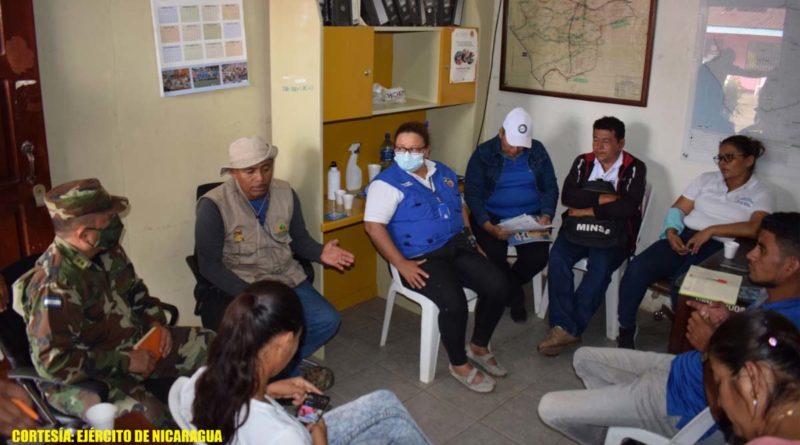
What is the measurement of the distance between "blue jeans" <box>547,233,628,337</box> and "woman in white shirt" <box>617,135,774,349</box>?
0.11 metres

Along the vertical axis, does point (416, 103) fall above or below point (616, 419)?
above

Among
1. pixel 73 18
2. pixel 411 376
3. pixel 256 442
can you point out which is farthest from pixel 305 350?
pixel 73 18

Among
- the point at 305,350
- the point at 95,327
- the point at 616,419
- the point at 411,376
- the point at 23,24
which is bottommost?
the point at 411,376

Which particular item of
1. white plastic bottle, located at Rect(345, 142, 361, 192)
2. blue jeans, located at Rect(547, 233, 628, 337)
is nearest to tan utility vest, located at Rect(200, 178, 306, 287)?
white plastic bottle, located at Rect(345, 142, 361, 192)

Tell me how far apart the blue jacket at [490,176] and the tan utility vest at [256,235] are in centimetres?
113

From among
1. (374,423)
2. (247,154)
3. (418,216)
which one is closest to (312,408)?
(374,423)

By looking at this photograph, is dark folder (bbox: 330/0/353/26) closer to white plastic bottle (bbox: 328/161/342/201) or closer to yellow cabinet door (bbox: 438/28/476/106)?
yellow cabinet door (bbox: 438/28/476/106)

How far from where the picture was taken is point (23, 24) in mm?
2553

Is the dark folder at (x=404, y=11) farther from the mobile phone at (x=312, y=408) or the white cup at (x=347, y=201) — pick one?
the mobile phone at (x=312, y=408)

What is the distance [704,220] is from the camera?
3.55 metres

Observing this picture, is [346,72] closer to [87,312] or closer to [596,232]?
[596,232]

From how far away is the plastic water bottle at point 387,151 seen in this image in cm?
400

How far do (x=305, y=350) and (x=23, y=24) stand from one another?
1748 mm

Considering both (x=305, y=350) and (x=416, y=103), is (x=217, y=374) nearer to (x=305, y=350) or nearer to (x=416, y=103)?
(x=305, y=350)
